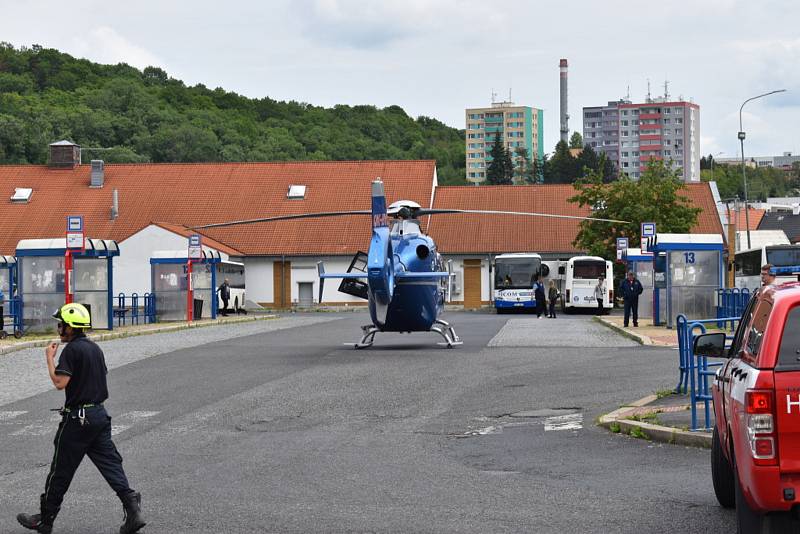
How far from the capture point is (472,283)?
7319 cm

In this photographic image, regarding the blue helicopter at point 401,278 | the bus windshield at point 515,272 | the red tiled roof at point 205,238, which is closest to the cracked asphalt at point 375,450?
the blue helicopter at point 401,278

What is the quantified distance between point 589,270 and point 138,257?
2283 centimetres

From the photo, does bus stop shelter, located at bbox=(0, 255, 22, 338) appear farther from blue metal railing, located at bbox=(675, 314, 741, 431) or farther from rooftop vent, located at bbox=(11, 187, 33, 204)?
rooftop vent, located at bbox=(11, 187, 33, 204)

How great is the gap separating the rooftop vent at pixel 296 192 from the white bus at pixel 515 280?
1797 centimetres

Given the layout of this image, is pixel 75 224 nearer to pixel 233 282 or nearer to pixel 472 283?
pixel 233 282

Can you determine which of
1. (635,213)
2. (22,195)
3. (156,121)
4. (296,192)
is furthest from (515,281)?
(156,121)

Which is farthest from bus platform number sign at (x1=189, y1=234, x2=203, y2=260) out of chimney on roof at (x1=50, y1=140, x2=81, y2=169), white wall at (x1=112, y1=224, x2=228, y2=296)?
chimney on roof at (x1=50, y1=140, x2=81, y2=169)

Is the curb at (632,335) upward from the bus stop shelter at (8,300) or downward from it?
downward

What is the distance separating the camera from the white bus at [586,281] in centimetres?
6094

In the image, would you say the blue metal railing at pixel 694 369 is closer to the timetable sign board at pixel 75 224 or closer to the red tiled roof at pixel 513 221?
the timetable sign board at pixel 75 224

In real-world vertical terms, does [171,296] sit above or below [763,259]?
below

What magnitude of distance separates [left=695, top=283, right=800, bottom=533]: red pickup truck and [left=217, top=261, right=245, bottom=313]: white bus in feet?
175

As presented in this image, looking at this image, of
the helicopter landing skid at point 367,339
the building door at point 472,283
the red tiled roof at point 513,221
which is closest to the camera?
the helicopter landing skid at point 367,339

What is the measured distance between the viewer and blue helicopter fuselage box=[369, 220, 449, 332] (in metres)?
29.4
